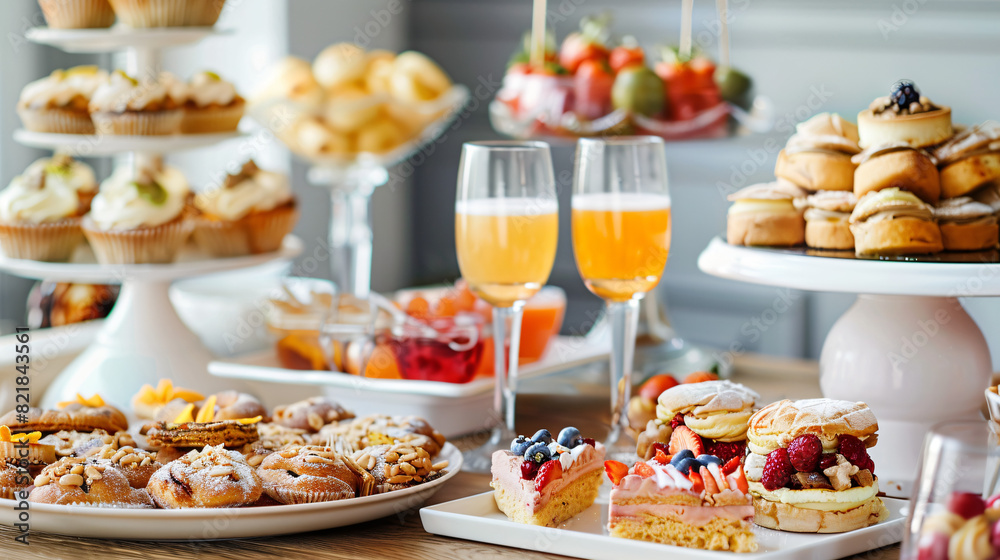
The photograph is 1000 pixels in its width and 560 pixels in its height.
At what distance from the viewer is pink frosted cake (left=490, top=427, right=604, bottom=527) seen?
1012mm

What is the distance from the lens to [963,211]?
1177 mm

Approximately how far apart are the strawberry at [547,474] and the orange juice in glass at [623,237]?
13.3 inches

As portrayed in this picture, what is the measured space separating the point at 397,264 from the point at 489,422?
289 centimetres

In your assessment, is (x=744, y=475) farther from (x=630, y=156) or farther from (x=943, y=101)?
(x=943, y=101)

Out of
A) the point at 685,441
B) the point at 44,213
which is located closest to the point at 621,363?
the point at 685,441

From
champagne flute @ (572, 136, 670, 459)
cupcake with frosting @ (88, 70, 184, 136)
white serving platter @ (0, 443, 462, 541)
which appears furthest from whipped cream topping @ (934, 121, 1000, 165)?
cupcake with frosting @ (88, 70, 184, 136)

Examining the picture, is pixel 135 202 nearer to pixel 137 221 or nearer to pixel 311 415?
pixel 137 221

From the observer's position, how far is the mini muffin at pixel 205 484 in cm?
98

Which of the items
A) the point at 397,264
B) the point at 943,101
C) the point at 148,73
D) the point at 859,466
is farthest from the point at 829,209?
the point at 397,264

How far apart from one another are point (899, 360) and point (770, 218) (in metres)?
0.22

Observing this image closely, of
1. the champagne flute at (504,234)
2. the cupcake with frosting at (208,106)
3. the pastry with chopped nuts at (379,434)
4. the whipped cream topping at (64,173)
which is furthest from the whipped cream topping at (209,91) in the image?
the pastry with chopped nuts at (379,434)

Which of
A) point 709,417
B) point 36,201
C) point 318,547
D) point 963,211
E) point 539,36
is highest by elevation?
point 539,36

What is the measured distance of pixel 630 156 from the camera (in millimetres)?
1293

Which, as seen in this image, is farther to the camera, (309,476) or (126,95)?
(126,95)
